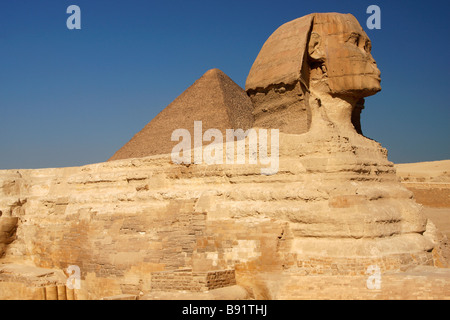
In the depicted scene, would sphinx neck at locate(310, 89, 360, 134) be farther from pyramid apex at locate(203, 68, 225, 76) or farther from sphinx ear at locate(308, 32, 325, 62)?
pyramid apex at locate(203, 68, 225, 76)

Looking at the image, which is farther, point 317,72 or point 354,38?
point 317,72

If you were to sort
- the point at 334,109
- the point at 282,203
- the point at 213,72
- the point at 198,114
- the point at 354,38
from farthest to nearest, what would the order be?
the point at 213,72 < the point at 198,114 < the point at 334,109 < the point at 354,38 < the point at 282,203

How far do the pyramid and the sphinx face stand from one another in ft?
38.5

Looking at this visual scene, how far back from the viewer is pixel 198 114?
23062 mm

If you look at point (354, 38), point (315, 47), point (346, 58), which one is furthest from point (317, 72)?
point (354, 38)

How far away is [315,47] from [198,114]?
1372 centimetres

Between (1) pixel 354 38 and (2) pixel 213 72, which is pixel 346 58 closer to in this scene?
(1) pixel 354 38

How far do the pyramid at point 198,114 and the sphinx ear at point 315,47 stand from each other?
38.2 feet

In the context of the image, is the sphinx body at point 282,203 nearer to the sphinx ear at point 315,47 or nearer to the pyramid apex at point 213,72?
the sphinx ear at point 315,47

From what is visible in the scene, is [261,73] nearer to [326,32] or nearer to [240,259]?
[326,32]

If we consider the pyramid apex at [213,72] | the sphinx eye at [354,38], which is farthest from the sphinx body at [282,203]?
the pyramid apex at [213,72]

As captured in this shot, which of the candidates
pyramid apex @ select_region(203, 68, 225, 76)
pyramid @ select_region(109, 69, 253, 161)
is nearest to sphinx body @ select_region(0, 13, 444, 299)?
pyramid @ select_region(109, 69, 253, 161)

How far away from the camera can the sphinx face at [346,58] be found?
30.5 ft

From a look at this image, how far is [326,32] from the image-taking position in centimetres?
957
